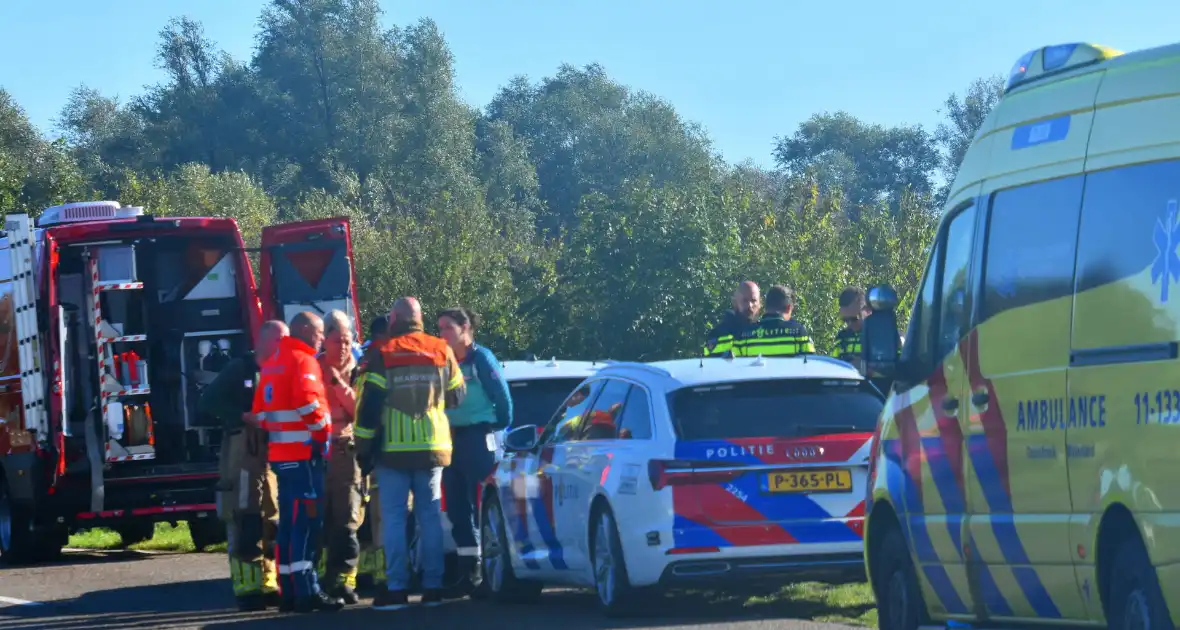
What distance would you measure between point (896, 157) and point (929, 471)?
372 feet

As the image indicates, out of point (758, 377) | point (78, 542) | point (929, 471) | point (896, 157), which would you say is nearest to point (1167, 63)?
point (929, 471)

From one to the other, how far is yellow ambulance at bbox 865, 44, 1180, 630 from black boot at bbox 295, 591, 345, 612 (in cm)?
489

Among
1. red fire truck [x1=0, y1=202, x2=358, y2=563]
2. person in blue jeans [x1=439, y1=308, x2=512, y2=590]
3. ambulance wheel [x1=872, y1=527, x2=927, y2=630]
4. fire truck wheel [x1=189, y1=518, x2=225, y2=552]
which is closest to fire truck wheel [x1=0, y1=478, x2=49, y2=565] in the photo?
red fire truck [x1=0, y1=202, x2=358, y2=563]

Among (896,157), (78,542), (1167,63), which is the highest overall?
(896,157)

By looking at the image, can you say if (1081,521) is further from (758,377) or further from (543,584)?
(543,584)

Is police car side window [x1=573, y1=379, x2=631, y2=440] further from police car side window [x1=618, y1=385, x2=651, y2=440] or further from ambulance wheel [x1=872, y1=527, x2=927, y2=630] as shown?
ambulance wheel [x1=872, y1=527, x2=927, y2=630]

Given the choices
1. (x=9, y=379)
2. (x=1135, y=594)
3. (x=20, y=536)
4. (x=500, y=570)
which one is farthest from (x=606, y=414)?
(x=9, y=379)

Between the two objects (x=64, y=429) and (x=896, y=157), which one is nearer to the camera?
(x=64, y=429)

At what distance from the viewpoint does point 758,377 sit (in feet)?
35.5

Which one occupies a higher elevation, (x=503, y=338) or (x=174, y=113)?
(x=174, y=113)

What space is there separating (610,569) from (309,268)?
24.4ft

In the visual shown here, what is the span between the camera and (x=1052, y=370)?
22.1 feet

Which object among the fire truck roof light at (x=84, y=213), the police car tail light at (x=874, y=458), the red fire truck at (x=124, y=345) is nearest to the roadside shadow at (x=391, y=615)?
the police car tail light at (x=874, y=458)

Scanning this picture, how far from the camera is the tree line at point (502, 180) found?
26.3 m
